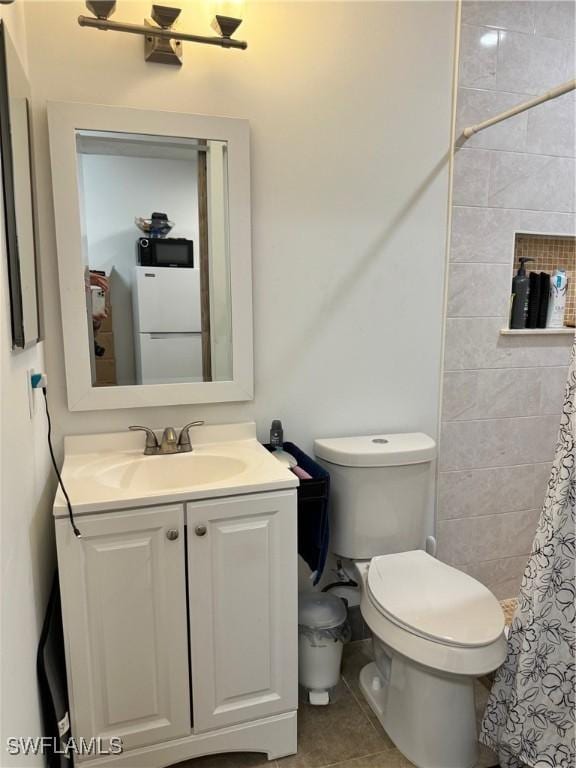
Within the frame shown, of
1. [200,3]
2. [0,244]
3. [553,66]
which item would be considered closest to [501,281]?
[553,66]

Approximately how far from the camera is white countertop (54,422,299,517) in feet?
4.37

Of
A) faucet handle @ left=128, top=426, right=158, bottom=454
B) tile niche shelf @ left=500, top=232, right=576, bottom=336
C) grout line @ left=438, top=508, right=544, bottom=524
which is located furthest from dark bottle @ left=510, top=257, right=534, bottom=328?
faucet handle @ left=128, top=426, right=158, bottom=454

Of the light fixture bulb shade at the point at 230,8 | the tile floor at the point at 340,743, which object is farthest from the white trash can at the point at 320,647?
the light fixture bulb shade at the point at 230,8

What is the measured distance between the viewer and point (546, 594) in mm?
1369

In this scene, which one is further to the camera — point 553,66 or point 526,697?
point 553,66

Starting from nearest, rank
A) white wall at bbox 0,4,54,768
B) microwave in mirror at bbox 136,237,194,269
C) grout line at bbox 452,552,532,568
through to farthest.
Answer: white wall at bbox 0,4,54,768, microwave in mirror at bbox 136,237,194,269, grout line at bbox 452,552,532,568

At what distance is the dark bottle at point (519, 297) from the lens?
214cm

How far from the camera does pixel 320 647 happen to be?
1767 millimetres

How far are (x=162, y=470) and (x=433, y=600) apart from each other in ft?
2.97

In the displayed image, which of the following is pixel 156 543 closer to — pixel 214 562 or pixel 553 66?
pixel 214 562

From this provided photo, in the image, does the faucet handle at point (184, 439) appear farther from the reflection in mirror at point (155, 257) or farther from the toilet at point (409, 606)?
the toilet at point (409, 606)

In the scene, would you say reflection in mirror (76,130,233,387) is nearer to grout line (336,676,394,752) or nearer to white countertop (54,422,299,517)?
white countertop (54,422,299,517)

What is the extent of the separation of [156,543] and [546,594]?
102 centimetres

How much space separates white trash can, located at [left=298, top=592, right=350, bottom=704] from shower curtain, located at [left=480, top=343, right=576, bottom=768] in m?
0.55
